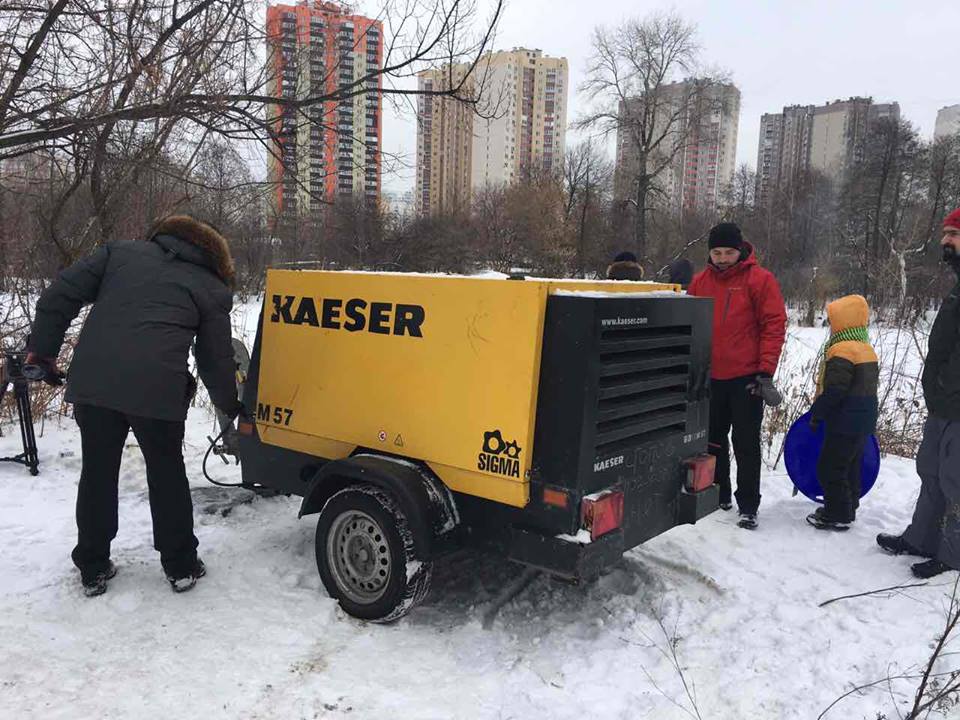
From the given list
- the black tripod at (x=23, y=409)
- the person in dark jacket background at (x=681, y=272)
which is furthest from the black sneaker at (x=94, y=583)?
the person in dark jacket background at (x=681, y=272)

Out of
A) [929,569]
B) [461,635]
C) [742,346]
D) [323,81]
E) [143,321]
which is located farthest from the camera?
[323,81]

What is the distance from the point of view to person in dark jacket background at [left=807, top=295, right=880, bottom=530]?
4637mm

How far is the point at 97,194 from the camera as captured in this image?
634 cm

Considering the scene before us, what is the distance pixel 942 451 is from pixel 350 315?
357cm

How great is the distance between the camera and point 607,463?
3.20m

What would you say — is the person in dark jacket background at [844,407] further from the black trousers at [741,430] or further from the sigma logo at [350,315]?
the sigma logo at [350,315]

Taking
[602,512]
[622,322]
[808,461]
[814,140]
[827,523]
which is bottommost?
[827,523]

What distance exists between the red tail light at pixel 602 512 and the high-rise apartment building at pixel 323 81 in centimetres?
381

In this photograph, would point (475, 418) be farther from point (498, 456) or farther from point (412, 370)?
point (412, 370)

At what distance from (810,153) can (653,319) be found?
2499 inches

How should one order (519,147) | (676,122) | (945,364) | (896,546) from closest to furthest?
(945,364) → (896,546) → (676,122) → (519,147)

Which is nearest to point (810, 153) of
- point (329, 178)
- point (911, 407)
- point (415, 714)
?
point (911, 407)

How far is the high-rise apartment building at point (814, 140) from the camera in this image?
160 ft

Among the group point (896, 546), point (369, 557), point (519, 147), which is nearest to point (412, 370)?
point (369, 557)
